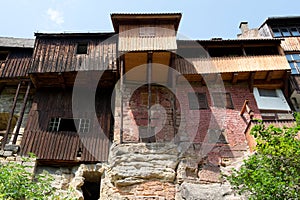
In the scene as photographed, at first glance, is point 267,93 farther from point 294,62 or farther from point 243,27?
point 243,27

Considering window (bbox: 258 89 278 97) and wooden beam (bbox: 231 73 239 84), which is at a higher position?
wooden beam (bbox: 231 73 239 84)

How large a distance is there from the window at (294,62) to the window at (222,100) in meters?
4.32

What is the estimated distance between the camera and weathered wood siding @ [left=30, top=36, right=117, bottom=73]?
48.2 feet

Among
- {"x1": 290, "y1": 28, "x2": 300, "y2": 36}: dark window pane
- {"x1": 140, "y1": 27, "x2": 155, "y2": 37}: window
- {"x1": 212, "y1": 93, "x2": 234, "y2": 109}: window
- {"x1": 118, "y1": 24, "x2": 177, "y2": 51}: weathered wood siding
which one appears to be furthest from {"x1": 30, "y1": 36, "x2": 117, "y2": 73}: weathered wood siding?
{"x1": 290, "y1": 28, "x2": 300, "y2": 36}: dark window pane

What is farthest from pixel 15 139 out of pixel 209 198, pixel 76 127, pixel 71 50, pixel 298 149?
pixel 298 149

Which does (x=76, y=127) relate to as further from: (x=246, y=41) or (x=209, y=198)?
(x=246, y=41)

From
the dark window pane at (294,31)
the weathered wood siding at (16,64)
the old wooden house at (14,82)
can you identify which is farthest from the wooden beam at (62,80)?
the dark window pane at (294,31)

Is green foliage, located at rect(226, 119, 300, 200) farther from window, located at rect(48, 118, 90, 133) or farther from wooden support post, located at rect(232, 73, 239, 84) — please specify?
window, located at rect(48, 118, 90, 133)

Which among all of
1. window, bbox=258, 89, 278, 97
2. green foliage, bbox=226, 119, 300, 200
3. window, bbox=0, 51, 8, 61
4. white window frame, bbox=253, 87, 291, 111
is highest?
window, bbox=0, 51, 8, 61

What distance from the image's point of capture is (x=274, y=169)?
8.58m

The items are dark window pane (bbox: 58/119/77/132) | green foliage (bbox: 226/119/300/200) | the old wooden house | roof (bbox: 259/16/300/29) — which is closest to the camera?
green foliage (bbox: 226/119/300/200)

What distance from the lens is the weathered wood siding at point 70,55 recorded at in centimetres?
1470

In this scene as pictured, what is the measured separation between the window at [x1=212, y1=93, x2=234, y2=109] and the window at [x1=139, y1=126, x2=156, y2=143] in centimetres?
391

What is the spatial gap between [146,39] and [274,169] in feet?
28.9
